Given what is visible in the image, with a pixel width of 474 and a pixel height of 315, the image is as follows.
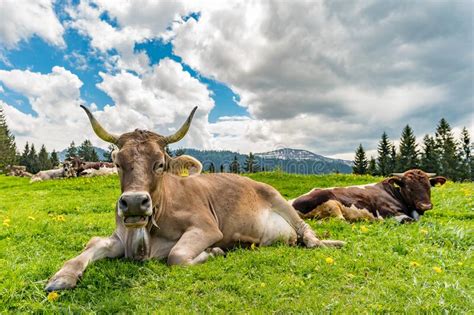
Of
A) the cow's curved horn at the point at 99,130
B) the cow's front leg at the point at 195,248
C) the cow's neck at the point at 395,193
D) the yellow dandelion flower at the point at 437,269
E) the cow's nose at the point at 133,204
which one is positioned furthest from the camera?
the cow's neck at the point at 395,193

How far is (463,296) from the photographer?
13.5 ft

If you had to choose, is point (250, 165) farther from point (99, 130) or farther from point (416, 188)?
point (99, 130)

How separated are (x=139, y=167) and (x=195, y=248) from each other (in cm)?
143

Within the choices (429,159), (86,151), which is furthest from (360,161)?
(86,151)

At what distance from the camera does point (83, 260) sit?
4.93 m

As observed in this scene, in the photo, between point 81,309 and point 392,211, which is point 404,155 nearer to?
point 392,211

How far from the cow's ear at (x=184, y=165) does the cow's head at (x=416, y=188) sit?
7.35m

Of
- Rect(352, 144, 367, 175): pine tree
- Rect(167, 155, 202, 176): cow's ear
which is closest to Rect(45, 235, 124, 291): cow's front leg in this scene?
Rect(167, 155, 202, 176): cow's ear

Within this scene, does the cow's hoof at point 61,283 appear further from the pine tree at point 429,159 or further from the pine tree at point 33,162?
the pine tree at point 33,162

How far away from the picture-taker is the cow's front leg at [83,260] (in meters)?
4.36

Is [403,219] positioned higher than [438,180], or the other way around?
[438,180]

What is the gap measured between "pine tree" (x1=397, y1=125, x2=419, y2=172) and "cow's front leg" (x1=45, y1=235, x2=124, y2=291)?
7464 centimetres

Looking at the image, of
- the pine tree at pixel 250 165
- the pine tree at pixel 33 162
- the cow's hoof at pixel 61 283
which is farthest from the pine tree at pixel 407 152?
the pine tree at pixel 33 162

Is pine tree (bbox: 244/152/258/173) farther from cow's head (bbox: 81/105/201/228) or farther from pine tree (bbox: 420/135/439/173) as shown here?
cow's head (bbox: 81/105/201/228)
